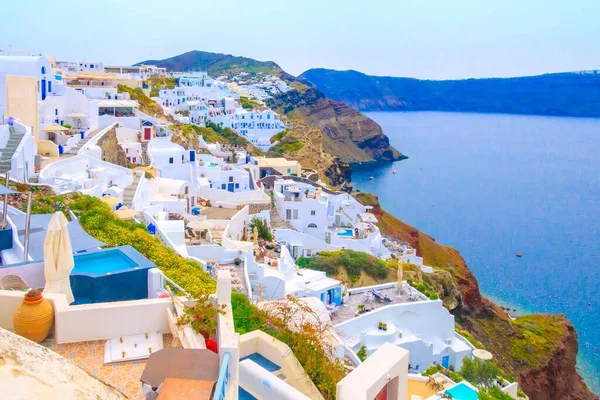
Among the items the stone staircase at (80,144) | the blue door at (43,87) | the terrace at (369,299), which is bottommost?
the terrace at (369,299)

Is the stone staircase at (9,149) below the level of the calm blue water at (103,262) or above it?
above

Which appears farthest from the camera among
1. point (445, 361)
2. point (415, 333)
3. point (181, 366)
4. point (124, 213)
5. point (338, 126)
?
point (338, 126)

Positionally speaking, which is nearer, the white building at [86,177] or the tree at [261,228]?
the white building at [86,177]

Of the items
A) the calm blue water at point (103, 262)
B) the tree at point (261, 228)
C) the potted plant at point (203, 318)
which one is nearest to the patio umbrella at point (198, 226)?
the tree at point (261, 228)

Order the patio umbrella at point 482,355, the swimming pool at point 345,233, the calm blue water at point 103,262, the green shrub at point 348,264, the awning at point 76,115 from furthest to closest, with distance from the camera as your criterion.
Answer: the swimming pool at point 345,233 → the awning at point 76,115 → the green shrub at point 348,264 → the patio umbrella at point 482,355 → the calm blue water at point 103,262

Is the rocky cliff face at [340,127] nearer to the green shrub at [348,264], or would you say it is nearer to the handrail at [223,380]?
the green shrub at [348,264]

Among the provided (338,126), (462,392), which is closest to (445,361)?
(462,392)

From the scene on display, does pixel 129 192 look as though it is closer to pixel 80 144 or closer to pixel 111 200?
pixel 111 200

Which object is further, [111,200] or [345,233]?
[345,233]
